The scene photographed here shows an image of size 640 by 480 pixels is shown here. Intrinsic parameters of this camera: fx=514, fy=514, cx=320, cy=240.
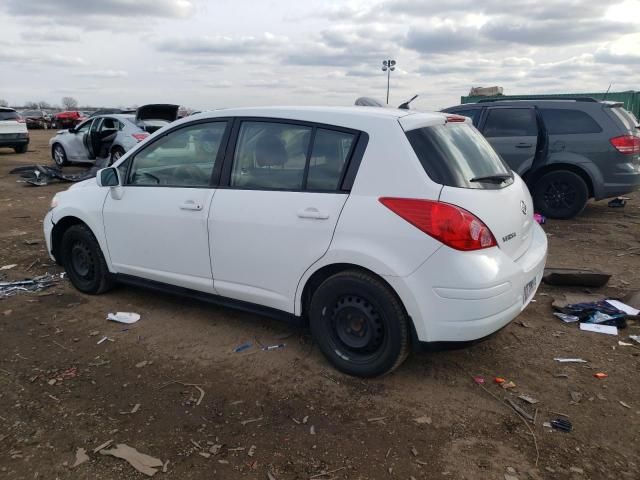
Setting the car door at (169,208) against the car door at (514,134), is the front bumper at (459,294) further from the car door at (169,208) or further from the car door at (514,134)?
the car door at (514,134)

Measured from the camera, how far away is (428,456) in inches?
104

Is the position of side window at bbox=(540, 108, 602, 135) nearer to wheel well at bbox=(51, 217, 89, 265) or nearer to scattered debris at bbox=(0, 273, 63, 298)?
wheel well at bbox=(51, 217, 89, 265)

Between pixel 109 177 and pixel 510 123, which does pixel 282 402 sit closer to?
pixel 109 177

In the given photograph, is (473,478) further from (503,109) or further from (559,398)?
(503,109)

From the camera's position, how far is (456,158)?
10.6ft

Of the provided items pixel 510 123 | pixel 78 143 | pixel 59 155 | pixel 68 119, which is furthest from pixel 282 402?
pixel 68 119

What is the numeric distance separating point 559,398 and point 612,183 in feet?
18.9

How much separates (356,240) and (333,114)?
89cm

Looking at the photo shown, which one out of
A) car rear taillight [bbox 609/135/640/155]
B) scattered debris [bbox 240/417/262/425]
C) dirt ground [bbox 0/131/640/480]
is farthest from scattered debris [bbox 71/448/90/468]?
car rear taillight [bbox 609/135/640/155]

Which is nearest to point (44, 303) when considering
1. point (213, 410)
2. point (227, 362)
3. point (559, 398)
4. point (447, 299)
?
point (227, 362)

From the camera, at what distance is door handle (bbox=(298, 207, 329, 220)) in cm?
324

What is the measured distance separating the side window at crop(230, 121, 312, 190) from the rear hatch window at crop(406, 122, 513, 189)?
78cm

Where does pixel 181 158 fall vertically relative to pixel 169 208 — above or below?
above

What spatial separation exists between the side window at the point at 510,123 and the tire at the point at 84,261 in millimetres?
6374
